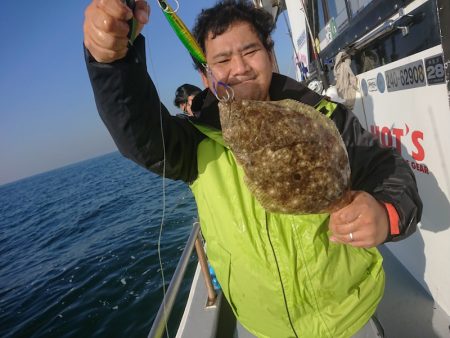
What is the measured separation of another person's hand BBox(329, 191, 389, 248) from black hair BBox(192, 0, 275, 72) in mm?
1379

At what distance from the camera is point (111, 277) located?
30.1 feet

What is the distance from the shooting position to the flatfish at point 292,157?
4.25ft

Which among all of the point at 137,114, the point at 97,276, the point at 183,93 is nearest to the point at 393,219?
the point at 137,114

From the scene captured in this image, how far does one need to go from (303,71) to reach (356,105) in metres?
3.14

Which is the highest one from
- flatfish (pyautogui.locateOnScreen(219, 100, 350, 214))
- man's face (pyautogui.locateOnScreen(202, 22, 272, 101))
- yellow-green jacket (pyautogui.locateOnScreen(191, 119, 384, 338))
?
man's face (pyautogui.locateOnScreen(202, 22, 272, 101))

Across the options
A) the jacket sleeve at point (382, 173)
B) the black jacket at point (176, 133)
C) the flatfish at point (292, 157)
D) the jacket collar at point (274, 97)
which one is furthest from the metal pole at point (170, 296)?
the jacket sleeve at point (382, 173)

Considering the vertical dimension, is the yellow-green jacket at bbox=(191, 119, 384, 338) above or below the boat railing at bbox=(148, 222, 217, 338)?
above

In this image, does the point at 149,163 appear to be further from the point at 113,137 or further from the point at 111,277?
the point at 111,277

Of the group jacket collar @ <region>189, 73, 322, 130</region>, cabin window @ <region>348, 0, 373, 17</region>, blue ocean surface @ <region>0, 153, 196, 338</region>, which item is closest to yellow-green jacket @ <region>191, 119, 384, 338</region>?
jacket collar @ <region>189, 73, 322, 130</region>

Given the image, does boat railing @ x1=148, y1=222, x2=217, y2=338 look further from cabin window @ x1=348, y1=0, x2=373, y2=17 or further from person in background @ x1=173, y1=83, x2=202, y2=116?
person in background @ x1=173, y1=83, x2=202, y2=116

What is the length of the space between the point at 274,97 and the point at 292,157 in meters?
0.92

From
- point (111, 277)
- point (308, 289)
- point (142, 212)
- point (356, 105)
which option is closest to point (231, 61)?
point (308, 289)

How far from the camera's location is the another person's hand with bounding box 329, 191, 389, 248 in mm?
1343

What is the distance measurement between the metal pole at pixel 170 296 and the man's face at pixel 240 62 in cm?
170
